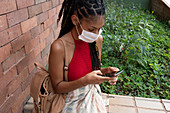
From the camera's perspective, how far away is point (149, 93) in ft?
10.4

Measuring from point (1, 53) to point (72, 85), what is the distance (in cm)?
66

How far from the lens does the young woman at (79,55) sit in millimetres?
1344

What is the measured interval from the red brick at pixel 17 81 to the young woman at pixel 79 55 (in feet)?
1.57

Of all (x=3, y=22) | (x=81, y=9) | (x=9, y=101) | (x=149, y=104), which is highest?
(x=81, y=9)

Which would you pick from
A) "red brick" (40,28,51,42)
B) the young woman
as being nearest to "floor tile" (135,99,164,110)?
the young woman

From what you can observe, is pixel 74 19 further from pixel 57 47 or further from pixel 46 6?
pixel 46 6

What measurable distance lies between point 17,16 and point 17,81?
0.67 meters

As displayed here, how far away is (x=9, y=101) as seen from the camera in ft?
5.37

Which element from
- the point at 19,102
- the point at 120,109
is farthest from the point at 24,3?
the point at 120,109

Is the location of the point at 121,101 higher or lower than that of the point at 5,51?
lower

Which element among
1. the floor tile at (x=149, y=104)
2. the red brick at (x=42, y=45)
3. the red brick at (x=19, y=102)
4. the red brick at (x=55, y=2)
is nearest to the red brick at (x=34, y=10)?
the red brick at (x=42, y=45)

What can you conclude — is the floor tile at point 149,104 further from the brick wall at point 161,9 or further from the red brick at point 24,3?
the brick wall at point 161,9

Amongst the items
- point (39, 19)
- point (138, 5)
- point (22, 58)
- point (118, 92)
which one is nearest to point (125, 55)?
point (118, 92)

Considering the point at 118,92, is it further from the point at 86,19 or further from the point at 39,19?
the point at 86,19
